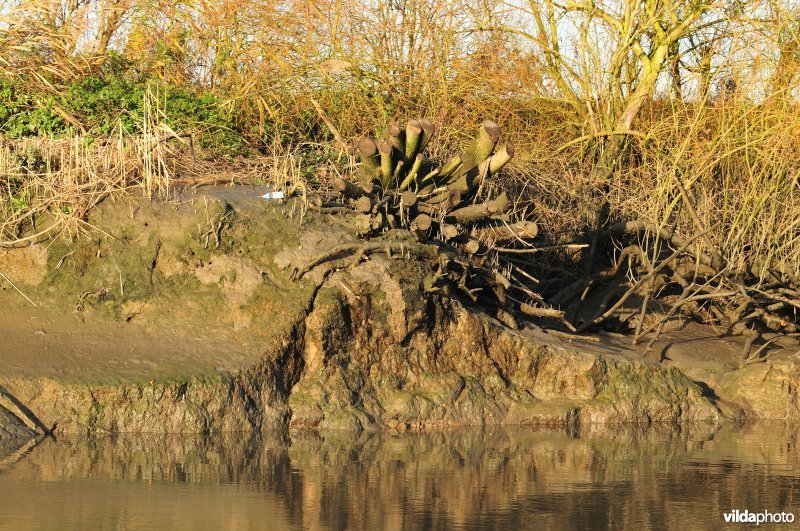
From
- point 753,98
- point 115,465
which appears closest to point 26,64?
point 115,465

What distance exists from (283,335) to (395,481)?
11.8 feet

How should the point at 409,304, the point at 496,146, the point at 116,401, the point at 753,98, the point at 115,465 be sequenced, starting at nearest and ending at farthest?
1. the point at 115,465
2. the point at 116,401
3. the point at 409,304
4. the point at 496,146
5. the point at 753,98

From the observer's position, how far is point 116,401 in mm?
10609

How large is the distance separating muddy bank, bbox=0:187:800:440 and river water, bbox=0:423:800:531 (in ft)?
2.46

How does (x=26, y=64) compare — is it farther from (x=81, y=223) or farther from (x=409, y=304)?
(x=409, y=304)

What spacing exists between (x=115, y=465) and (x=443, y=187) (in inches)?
209

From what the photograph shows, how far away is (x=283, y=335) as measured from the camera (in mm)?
11594

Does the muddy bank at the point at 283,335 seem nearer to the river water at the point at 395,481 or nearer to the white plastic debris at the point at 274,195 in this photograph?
the white plastic debris at the point at 274,195

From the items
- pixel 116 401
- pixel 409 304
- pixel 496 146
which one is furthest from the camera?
pixel 496 146

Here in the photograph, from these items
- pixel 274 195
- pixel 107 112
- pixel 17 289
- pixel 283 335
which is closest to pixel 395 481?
pixel 283 335

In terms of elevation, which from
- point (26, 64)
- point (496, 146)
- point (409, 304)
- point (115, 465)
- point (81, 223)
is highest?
point (26, 64)

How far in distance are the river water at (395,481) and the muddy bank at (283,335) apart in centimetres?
75

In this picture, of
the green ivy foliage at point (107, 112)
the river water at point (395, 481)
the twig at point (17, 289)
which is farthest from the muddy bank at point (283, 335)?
the green ivy foliage at point (107, 112)

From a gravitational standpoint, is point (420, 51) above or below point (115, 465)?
above
